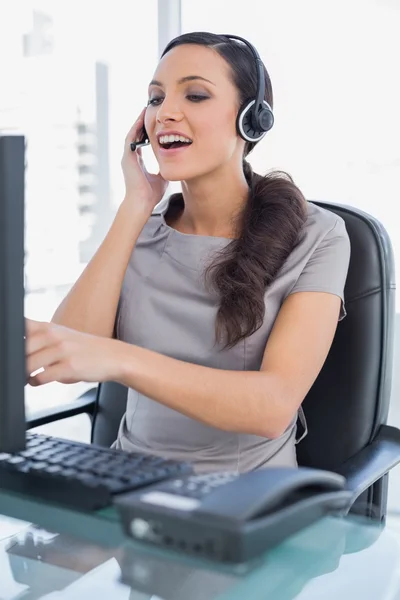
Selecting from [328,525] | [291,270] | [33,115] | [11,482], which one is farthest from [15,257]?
[33,115]

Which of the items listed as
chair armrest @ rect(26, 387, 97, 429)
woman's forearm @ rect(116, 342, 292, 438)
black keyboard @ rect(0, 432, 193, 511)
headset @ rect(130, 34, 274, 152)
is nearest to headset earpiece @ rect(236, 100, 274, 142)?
headset @ rect(130, 34, 274, 152)

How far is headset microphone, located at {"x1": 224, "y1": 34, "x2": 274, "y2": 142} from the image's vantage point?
1461 mm

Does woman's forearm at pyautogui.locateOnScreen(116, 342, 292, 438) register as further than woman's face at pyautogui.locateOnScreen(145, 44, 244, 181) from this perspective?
No

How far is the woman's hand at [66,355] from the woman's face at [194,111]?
1.85ft

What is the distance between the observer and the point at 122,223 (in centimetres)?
149

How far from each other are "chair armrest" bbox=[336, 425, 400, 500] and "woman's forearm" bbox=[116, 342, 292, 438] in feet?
0.42

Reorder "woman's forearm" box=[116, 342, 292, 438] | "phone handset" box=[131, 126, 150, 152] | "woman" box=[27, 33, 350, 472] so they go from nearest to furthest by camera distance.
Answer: "woman's forearm" box=[116, 342, 292, 438]
"woman" box=[27, 33, 350, 472]
"phone handset" box=[131, 126, 150, 152]

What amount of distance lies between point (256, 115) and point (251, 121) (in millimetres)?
18

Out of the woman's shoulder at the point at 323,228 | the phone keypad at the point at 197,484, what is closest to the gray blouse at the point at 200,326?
the woman's shoulder at the point at 323,228

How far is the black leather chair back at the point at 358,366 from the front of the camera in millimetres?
1357

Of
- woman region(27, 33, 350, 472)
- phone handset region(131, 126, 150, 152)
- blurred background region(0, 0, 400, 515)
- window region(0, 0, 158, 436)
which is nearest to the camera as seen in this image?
woman region(27, 33, 350, 472)

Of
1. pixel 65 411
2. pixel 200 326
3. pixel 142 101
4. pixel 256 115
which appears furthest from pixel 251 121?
pixel 142 101

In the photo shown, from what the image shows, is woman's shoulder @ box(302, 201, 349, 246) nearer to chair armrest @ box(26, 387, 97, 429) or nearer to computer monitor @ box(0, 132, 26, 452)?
chair armrest @ box(26, 387, 97, 429)

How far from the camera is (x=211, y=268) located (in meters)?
1.43
